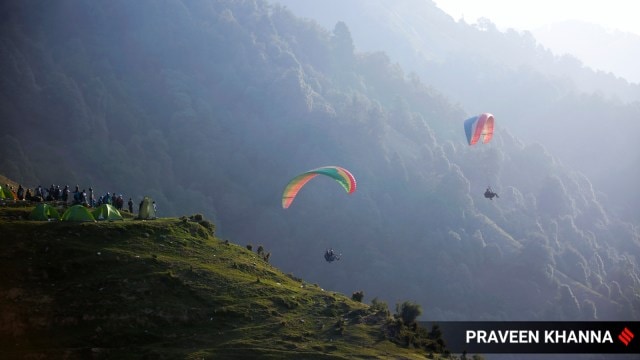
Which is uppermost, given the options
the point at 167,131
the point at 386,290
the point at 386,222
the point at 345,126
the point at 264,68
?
the point at 264,68

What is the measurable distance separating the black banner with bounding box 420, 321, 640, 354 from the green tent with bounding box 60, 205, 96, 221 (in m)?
26.4

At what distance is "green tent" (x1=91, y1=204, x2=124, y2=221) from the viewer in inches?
2154

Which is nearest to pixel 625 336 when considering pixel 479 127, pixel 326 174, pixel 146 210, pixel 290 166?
pixel 326 174

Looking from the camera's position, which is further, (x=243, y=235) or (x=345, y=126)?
(x=345, y=126)

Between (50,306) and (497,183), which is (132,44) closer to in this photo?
(497,183)

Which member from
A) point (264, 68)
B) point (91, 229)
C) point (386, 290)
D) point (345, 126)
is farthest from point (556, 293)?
point (91, 229)

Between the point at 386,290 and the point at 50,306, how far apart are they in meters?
103

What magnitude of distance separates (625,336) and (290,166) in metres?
122

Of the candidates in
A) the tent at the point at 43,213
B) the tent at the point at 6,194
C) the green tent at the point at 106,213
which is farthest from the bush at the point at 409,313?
the tent at the point at 6,194

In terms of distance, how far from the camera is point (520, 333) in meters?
47.3

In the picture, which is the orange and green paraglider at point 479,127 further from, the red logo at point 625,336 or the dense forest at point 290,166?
the dense forest at point 290,166

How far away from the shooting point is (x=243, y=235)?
494 feet

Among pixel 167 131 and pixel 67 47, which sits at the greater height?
pixel 67 47

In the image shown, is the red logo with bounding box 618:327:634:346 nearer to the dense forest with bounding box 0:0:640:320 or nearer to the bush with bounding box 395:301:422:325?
the bush with bounding box 395:301:422:325
